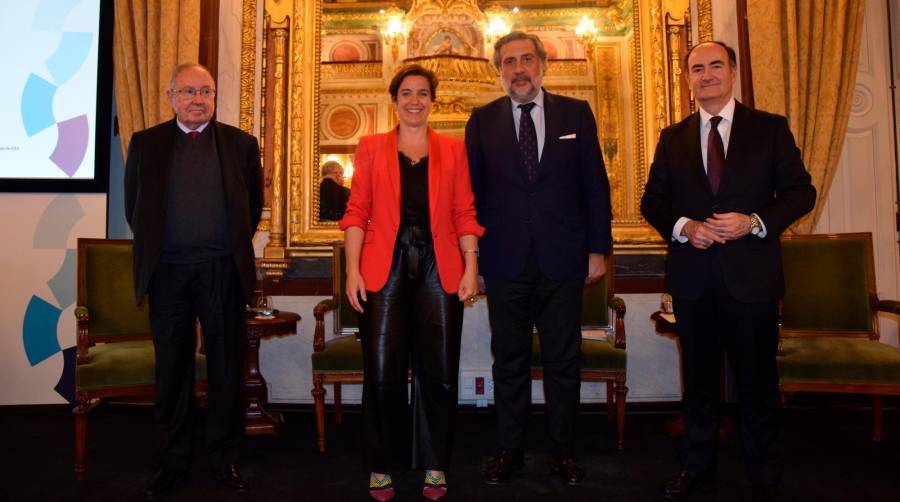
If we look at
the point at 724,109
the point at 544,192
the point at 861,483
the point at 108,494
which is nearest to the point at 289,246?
the point at 108,494

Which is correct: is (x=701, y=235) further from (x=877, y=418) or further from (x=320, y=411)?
(x=320, y=411)

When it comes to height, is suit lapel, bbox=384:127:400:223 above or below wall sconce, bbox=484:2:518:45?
below

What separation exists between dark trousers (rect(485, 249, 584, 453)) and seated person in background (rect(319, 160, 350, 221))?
1.94 metres

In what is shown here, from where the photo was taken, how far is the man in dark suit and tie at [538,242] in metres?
2.44

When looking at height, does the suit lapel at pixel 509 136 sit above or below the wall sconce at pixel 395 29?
below

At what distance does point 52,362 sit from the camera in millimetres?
4027

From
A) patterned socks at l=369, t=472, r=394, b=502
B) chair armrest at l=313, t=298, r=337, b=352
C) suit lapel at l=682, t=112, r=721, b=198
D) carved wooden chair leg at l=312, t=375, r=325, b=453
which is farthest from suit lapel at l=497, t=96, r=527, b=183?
carved wooden chair leg at l=312, t=375, r=325, b=453

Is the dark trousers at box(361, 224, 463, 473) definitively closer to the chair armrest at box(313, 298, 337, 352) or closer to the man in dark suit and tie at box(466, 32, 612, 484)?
the man in dark suit and tie at box(466, 32, 612, 484)

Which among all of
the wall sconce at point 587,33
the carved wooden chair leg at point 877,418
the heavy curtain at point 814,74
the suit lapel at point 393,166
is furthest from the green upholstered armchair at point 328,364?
the heavy curtain at point 814,74

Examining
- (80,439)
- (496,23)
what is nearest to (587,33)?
(496,23)

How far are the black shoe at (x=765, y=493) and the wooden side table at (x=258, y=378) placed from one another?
2.43 meters

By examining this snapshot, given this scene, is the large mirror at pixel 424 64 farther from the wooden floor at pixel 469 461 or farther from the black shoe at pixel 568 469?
the black shoe at pixel 568 469

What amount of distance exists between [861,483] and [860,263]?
4.42 ft

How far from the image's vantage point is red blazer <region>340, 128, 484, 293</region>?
2.24 m
